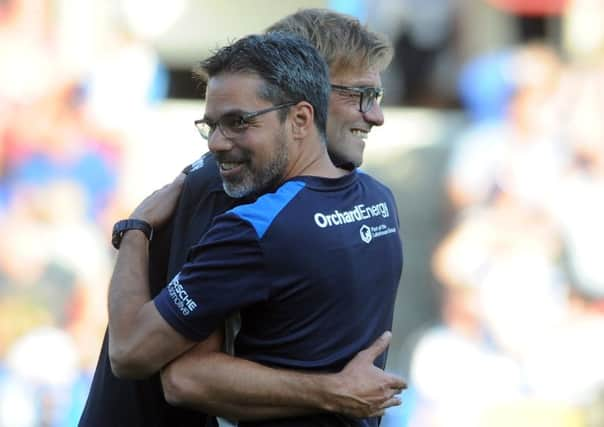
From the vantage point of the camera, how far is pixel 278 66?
3076 mm

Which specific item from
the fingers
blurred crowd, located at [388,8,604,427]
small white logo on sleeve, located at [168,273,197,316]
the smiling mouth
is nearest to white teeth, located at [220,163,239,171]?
the smiling mouth

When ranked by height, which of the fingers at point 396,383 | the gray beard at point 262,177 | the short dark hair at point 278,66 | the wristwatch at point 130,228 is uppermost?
the short dark hair at point 278,66

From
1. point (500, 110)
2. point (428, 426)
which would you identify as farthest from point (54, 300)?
point (500, 110)

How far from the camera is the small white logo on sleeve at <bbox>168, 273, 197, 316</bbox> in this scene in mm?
2969

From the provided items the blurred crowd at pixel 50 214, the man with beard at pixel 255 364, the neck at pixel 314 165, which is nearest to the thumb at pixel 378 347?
the man with beard at pixel 255 364

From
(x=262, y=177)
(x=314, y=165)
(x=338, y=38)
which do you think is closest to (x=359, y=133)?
(x=338, y=38)

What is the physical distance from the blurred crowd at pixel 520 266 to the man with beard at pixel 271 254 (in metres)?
5.70

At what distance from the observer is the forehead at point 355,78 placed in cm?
350

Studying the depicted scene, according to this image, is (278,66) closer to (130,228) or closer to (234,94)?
(234,94)

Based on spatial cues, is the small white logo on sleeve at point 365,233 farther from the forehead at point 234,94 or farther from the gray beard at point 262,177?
the forehead at point 234,94

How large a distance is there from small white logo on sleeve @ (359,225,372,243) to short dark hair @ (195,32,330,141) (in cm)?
28

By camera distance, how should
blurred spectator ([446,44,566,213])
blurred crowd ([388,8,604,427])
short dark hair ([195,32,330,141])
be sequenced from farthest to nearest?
1. blurred spectator ([446,44,566,213])
2. blurred crowd ([388,8,604,427])
3. short dark hair ([195,32,330,141])

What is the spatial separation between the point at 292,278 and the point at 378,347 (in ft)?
1.18

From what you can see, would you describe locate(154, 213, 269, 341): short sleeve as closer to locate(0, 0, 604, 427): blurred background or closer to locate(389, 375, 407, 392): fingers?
locate(389, 375, 407, 392): fingers
